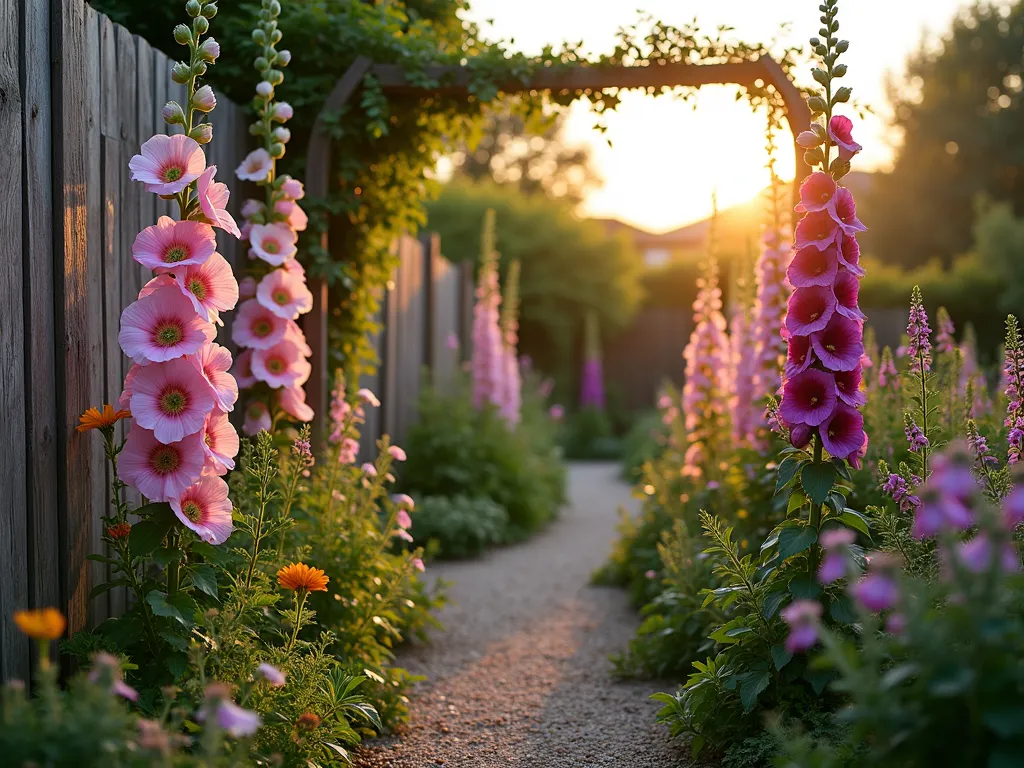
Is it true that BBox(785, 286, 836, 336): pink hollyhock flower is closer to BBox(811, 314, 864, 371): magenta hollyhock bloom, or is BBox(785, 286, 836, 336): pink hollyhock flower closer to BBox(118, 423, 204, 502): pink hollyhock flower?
BBox(811, 314, 864, 371): magenta hollyhock bloom

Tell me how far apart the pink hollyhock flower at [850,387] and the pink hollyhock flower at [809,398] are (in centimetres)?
4

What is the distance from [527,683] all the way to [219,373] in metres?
2.09

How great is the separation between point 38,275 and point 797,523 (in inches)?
87.8

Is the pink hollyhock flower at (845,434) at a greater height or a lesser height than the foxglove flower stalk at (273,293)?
lesser

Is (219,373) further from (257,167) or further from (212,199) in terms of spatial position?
(257,167)

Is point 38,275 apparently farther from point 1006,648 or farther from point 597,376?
point 597,376

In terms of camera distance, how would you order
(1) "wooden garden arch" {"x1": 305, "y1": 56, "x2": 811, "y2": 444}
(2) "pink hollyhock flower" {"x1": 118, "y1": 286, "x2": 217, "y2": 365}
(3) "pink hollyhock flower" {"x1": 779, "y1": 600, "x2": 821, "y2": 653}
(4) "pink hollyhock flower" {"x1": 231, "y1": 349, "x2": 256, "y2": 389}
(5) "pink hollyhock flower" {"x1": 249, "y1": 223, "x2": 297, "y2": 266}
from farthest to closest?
(1) "wooden garden arch" {"x1": 305, "y1": 56, "x2": 811, "y2": 444}, (4) "pink hollyhock flower" {"x1": 231, "y1": 349, "x2": 256, "y2": 389}, (5) "pink hollyhock flower" {"x1": 249, "y1": 223, "x2": 297, "y2": 266}, (2) "pink hollyhock flower" {"x1": 118, "y1": 286, "x2": 217, "y2": 365}, (3) "pink hollyhock flower" {"x1": 779, "y1": 600, "x2": 821, "y2": 653}

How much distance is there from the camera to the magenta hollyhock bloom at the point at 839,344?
263 centimetres

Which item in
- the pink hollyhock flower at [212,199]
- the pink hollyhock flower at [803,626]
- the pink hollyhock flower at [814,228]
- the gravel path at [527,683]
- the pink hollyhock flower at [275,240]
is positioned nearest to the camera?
the pink hollyhock flower at [803,626]

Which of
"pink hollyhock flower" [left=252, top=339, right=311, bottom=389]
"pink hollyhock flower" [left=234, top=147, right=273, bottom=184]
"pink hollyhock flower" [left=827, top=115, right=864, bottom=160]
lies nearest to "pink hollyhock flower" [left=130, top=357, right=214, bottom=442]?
"pink hollyhock flower" [left=252, top=339, right=311, bottom=389]

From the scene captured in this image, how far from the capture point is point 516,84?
15.0 ft

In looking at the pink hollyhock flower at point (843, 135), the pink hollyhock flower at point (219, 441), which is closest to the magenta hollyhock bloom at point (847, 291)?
the pink hollyhock flower at point (843, 135)

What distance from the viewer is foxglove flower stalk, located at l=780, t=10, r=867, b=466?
104 inches

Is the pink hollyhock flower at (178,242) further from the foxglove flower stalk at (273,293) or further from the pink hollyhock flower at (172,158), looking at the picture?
the foxglove flower stalk at (273,293)
